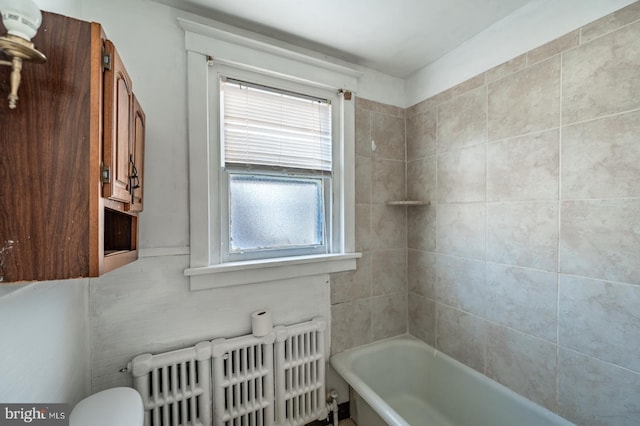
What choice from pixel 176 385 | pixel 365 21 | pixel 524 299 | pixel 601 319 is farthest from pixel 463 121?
pixel 176 385

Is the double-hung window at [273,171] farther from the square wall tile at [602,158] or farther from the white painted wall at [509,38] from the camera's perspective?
the square wall tile at [602,158]

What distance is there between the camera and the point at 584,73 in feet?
3.75

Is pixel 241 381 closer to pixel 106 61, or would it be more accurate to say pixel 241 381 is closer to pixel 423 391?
pixel 423 391

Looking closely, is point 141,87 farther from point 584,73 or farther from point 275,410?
point 584,73

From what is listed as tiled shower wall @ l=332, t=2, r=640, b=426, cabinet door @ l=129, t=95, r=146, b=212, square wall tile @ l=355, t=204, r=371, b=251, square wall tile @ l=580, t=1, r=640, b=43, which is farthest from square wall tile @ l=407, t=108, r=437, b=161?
cabinet door @ l=129, t=95, r=146, b=212

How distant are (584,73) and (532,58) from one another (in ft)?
0.86

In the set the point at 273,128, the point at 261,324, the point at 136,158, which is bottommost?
the point at 261,324

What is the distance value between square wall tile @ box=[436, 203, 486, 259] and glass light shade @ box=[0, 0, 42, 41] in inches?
73.9

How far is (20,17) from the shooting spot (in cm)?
47

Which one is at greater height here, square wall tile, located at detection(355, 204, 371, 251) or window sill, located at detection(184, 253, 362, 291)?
square wall tile, located at detection(355, 204, 371, 251)

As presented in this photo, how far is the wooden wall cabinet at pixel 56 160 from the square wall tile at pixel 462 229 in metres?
1.76

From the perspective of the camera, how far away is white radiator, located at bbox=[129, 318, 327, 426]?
4.06ft

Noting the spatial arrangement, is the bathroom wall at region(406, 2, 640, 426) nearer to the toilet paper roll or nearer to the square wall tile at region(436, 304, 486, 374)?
the square wall tile at region(436, 304, 486, 374)

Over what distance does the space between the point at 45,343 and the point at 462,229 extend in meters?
2.01
